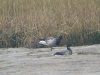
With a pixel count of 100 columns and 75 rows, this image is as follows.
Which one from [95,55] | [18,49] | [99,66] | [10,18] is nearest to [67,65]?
[99,66]

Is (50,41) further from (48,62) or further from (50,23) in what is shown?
(48,62)

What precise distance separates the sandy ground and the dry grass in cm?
41

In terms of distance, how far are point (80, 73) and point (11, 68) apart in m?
1.77

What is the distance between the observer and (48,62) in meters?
10.1

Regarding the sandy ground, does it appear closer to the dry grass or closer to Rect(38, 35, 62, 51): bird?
Rect(38, 35, 62, 51): bird

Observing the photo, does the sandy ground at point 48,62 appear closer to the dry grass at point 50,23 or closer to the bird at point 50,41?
the bird at point 50,41

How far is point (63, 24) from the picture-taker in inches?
516

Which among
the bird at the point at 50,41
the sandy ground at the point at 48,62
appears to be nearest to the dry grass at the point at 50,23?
the bird at the point at 50,41

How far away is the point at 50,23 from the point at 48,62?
316 cm

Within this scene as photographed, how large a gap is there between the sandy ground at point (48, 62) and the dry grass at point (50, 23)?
41cm

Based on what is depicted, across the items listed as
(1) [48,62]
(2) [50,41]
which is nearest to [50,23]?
(2) [50,41]

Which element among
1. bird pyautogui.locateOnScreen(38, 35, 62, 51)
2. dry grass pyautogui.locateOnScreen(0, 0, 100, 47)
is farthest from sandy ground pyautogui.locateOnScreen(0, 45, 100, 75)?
dry grass pyautogui.locateOnScreen(0, 0, 100, 47)

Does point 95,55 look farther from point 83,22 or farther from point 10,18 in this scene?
point 10,18

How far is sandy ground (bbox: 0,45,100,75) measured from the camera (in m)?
8.72
